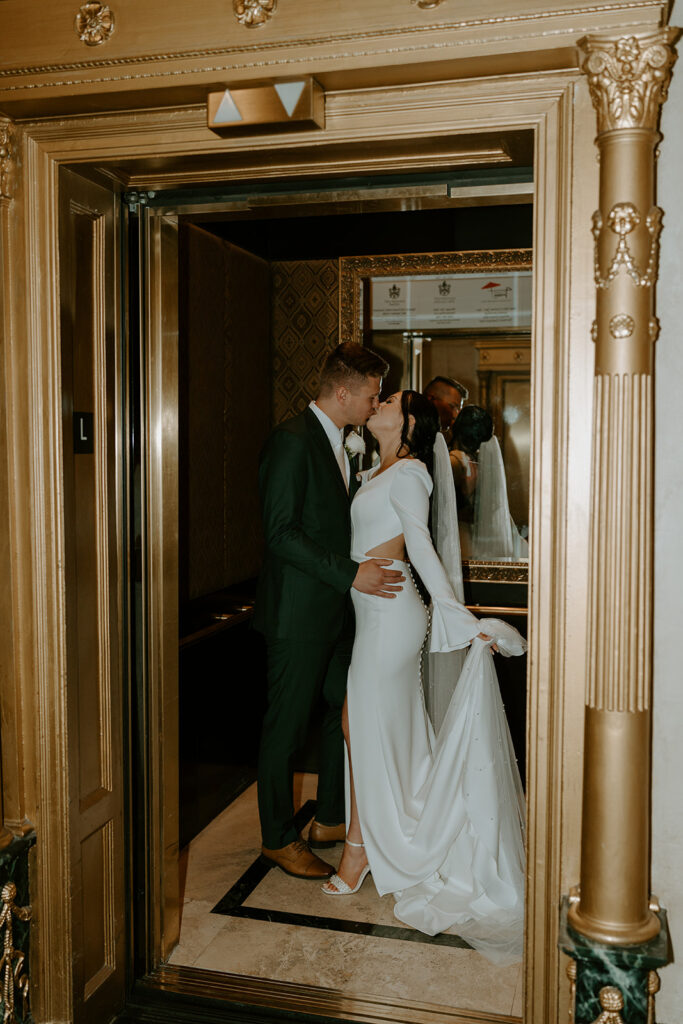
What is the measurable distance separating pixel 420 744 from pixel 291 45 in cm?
238

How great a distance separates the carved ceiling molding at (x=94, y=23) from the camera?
1.94 metres

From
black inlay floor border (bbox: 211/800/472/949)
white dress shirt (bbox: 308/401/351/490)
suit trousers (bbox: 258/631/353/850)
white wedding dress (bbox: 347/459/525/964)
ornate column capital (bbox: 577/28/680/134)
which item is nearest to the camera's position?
ornate column capital (bbox: 577/28/680/134)

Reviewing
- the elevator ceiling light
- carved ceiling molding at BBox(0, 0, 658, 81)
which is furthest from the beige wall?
the elevator ceiling light

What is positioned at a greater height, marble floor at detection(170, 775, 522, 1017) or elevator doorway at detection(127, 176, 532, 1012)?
elevator doorway at detection(127, 176, 532, 1012)

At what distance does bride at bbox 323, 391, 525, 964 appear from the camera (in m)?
3.05

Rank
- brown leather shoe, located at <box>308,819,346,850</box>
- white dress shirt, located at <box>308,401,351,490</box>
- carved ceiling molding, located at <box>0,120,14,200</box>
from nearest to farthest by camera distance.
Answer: carved ceiling molding, located at <box>0,120,14,200</box>, white dress shirt, located at <box>308,401,351,490</box>, brown leather shoe, located at <box>308,819,346,850</box>

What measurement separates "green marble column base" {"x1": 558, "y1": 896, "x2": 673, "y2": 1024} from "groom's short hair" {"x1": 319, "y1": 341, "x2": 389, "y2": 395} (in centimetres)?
218

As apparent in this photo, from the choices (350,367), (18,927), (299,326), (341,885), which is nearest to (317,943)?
(341,885)

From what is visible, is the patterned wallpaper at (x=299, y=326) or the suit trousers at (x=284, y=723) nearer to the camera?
the suit trousers at (x=284, y=723)

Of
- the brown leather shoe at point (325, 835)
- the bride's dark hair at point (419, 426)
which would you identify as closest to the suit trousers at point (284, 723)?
the brown leather shoe at point (325, 835)

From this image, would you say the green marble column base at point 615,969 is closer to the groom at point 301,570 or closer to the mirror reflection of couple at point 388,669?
the mirror reflection of couple at point 388,669

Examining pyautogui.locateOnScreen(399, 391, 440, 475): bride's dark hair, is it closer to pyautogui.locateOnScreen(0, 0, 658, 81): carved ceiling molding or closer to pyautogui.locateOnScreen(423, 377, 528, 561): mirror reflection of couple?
pyautogui.locateOnScreen(423, 377, 528, 561): mirror reflection of couple

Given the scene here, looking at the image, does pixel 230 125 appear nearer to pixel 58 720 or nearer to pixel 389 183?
pixel 389 183

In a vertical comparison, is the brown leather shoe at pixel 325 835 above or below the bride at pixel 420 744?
below
